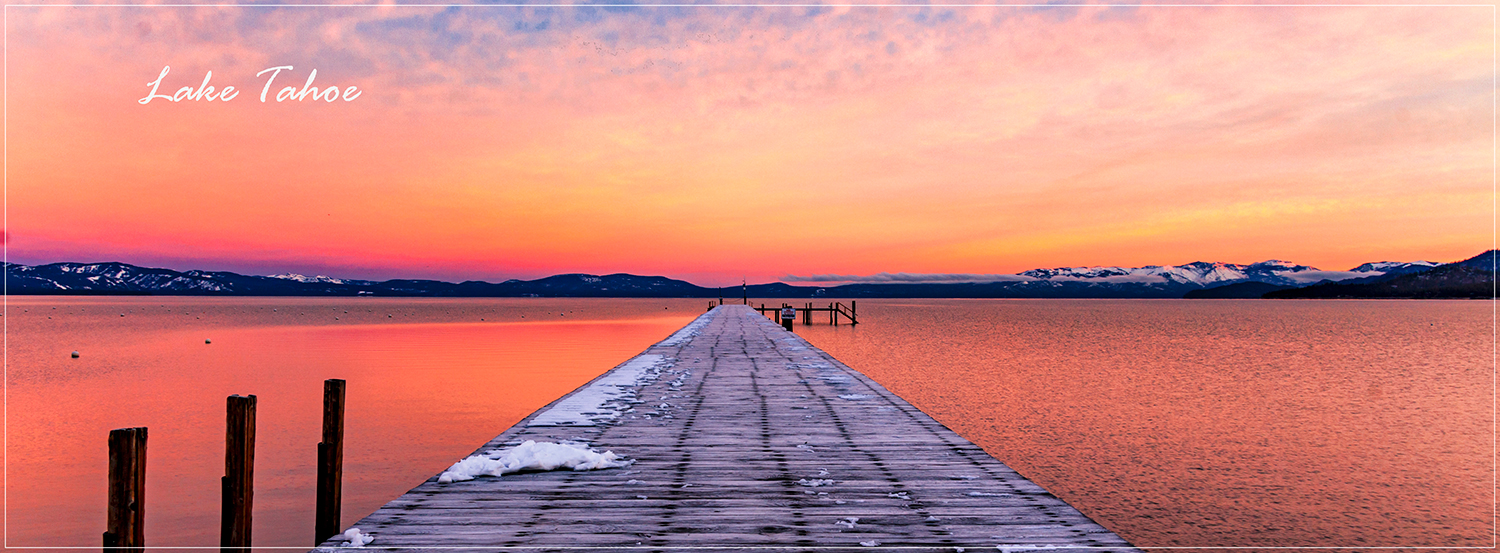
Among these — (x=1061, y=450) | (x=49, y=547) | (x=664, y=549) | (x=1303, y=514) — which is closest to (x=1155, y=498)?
(x=1303, y=514)

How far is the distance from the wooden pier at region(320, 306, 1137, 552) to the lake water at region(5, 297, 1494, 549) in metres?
4.01

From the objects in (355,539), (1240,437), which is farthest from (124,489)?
(1240,437)

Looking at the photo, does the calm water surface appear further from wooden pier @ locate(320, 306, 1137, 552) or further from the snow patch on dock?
the snow patch on dock

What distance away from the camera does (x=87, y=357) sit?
1331 inches

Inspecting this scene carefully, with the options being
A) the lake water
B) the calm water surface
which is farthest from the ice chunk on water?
the calm water surface

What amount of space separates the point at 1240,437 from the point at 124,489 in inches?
742

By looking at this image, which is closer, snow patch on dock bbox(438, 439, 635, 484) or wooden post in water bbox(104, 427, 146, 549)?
wooden post in water bbox(104, 427, 146, 549)

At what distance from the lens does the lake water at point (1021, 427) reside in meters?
10.7

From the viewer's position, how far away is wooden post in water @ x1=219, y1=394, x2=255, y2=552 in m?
6.18

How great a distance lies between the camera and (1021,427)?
1734 cm

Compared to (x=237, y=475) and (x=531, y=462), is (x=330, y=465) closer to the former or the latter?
(x=237, y=475)

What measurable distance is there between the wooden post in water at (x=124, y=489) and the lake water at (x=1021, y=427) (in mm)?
4768

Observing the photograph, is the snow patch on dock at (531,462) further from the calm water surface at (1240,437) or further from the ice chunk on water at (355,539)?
the calm water surface at (1240,437)

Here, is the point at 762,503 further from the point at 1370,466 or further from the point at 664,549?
the point at 1370,466
